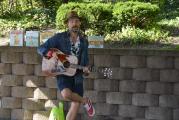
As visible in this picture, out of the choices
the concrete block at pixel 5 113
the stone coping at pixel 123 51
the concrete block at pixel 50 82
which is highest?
the stone coping at pixel 123 51

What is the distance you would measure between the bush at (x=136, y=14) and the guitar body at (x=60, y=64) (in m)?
3.30

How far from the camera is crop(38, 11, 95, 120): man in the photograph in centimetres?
652

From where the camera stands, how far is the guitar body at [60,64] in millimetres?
6562

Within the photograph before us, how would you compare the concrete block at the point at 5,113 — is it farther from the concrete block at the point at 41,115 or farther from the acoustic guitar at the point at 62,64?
the acoustic guitar at the point at 62,64

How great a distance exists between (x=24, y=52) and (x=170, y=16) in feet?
17.8

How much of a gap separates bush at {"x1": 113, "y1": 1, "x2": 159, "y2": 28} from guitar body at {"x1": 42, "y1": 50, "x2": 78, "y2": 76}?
10.8 ft

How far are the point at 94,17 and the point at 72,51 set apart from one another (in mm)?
3311

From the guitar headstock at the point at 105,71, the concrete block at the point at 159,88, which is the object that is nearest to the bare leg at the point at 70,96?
the guitar headstock at the point at 105,71

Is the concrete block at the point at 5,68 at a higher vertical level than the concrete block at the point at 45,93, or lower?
higher

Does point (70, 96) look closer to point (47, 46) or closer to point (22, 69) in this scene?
point (47, 46)

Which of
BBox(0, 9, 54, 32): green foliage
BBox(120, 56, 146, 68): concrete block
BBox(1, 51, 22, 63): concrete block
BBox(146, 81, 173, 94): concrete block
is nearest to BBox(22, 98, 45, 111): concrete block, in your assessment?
BBox(1, 51, 22, 63): concrete block

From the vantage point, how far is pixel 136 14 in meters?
9.58

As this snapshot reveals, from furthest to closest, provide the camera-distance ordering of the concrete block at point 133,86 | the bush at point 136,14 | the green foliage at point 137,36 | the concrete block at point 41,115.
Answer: the bush at point 136,14
the green foliage at point 137,36
the concrete block at point 41,115
the concrete block at point 133,86

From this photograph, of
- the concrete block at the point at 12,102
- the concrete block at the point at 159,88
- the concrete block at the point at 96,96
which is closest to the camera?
the concrete block at the point at 159,88
